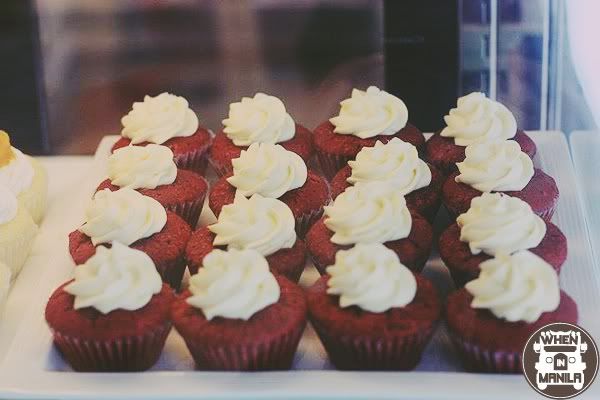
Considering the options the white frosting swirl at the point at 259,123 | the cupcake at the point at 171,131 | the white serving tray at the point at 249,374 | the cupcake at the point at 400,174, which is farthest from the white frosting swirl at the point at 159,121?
the cupcake at the point at 400,174

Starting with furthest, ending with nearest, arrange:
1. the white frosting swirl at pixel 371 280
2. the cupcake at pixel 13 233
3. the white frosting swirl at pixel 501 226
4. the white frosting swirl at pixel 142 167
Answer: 1. the white frosting swirl at pixel 142 167
2. the cupcake at pixel 13 233
3. the white frosting swirl at pixel 501 226
4. the white frosting swirl at pixel 371 280

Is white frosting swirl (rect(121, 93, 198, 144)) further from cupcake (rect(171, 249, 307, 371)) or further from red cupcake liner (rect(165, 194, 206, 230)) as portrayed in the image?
cupcake (rect(171, 249, 307, 371))

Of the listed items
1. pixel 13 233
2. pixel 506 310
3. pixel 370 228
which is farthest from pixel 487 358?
pixel 13 233

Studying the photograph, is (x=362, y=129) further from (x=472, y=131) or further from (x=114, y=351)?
(x=114, y=351)

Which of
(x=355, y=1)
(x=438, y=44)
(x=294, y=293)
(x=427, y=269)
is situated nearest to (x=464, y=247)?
(x=427, y=269)

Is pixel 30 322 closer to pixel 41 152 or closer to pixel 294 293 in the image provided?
pixel 294 293

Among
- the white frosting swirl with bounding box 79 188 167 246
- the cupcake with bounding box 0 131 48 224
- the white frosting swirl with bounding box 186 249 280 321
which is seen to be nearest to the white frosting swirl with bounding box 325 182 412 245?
the white frosting swirl with bounding box 186 249 280 321

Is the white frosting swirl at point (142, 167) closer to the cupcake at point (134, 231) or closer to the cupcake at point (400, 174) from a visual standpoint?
the cupcake at point (134, 231)
